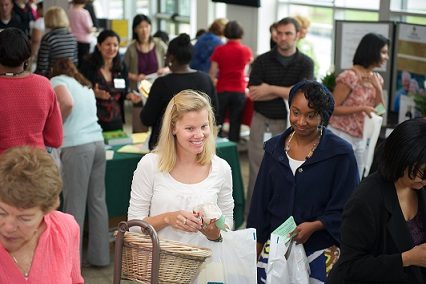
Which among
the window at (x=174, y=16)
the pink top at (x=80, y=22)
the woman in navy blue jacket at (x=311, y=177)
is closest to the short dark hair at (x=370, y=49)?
the woman in navy blue jacket at (x=311, y=177)

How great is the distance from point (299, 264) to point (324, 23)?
6.02m

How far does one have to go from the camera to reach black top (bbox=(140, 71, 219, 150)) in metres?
4.58

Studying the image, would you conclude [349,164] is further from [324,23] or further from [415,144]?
[324,23]

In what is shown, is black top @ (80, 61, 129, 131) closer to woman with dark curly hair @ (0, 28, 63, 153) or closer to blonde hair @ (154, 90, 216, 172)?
woman with dark curly hair @ (0, 28, 63, 153)

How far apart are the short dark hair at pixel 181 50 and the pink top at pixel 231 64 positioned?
10.2 feet

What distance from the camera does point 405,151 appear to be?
89.9 inches

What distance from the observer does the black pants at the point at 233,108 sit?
800cm

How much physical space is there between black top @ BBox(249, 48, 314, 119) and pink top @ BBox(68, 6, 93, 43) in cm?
498

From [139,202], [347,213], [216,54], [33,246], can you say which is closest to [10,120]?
[139,202]

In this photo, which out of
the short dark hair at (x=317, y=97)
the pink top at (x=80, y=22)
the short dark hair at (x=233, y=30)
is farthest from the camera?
the pink top at (x=80, y=22)

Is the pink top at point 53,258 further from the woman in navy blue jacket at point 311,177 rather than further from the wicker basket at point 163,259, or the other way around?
the woman in navy blue jacket at point 311,177

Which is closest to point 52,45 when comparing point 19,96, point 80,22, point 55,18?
point 55,18

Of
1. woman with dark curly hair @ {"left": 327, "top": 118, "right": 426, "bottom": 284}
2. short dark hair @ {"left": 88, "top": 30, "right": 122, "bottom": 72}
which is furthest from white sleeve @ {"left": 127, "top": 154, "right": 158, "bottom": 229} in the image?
short dark hair @ {"left": 88, "top": 30, "right": 122, "bottom": 72}

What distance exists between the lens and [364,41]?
5.20 m
